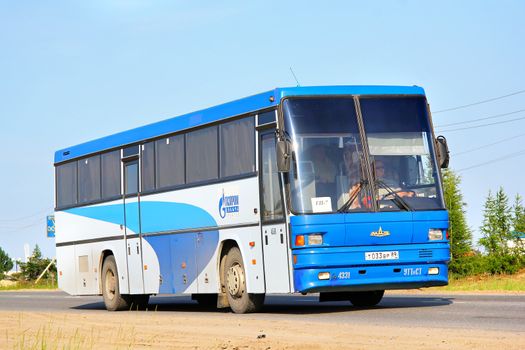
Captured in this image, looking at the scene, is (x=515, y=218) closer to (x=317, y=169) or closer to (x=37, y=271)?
(x=317, y=169)

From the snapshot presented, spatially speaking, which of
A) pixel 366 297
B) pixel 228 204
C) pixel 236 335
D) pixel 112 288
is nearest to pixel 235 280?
pixel 228 204

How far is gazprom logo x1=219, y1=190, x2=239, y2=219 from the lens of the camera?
20438 millimetres

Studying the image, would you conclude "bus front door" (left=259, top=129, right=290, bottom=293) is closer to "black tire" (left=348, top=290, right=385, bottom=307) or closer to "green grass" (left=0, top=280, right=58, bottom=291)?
"black tire" (left=348, top=290, right=385, bottom=307)

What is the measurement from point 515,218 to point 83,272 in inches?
840

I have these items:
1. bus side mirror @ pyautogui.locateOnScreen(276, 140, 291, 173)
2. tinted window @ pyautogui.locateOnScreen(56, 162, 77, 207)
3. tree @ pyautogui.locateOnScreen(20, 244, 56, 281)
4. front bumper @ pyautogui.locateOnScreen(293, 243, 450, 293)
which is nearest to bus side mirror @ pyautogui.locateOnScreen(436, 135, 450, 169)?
front bumper @ pyautogui.locateOnScreen(293, 243, 450, 293)

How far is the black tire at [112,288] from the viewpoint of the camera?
2570cm

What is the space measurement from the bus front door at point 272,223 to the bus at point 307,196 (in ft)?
0.07

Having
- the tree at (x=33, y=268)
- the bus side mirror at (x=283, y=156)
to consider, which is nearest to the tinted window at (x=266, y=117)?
the bus side mirror at (x=283, y=156)

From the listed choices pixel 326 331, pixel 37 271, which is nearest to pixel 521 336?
pixel 326 331

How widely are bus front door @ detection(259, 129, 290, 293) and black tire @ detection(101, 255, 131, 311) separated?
22.9 ft

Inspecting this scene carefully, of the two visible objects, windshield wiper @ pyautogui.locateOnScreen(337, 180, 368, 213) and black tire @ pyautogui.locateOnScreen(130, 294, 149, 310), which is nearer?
windshield wiper @ pyautogui.locateOnScreen(337, 180, 368, 213)

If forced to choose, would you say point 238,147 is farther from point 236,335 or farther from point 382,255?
point 236,335

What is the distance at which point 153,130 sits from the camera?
2402 centimetres

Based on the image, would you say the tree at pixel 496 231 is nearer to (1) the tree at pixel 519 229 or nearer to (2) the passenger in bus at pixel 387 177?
(1) the tree at pixel 519 229
